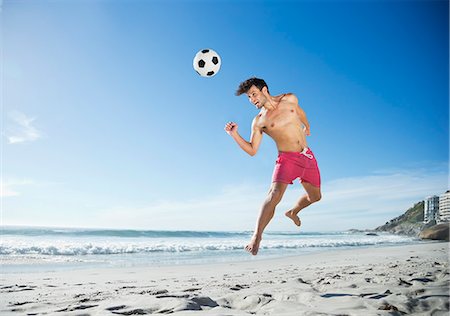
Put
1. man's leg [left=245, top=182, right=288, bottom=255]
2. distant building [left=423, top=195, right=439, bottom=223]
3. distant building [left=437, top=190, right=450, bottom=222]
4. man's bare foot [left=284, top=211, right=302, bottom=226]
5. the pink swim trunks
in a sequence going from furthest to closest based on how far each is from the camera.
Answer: distant building [left=423, top=195, right=439, bottom=223] < distant building [left=437, top=190, right=450, bottom=222] < man's bare foot [left=284, top=211, right=302, bottom=226] < the pink swim trunks < man's leg [left=245, top=182, right=288, bottom=255]

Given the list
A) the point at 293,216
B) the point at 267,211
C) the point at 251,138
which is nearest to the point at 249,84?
the point at 251,138

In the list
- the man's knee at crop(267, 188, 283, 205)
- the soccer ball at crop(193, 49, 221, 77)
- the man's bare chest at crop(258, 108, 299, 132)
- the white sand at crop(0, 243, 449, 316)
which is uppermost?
the soccer ball at crop(193, 49, 221, 77)

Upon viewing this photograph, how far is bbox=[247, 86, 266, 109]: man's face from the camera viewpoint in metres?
3.97

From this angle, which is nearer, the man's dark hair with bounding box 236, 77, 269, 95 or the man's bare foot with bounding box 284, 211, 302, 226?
the man's dark hair with bounding box 236, 77, 269, 95

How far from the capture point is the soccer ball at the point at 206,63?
4.84 metres

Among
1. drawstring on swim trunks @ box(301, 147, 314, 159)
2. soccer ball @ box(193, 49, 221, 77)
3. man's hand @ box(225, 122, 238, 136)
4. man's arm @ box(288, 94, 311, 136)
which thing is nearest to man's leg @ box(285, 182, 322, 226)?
drawstring on swim trunks @ box(301, 147, 314, 159)

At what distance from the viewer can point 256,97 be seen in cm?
399

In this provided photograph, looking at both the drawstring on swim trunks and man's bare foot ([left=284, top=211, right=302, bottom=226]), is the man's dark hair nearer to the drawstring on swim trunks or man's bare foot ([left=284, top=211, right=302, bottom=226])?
the drawstring on swim trunks

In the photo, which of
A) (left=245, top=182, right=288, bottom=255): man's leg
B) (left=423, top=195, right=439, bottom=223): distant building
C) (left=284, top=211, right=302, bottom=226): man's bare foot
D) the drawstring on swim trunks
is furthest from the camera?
(left=423, top=195, right=439, bottom=223): distant building

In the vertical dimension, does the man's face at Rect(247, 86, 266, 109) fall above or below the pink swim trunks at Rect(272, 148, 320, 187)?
above

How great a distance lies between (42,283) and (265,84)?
533cm

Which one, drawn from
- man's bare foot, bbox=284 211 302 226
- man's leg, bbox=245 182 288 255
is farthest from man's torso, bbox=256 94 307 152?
man's bare foot, bbox=284 211 302 226

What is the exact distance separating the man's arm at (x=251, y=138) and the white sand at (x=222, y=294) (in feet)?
5.78

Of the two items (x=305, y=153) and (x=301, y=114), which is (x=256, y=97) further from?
(x=305, y=153)
